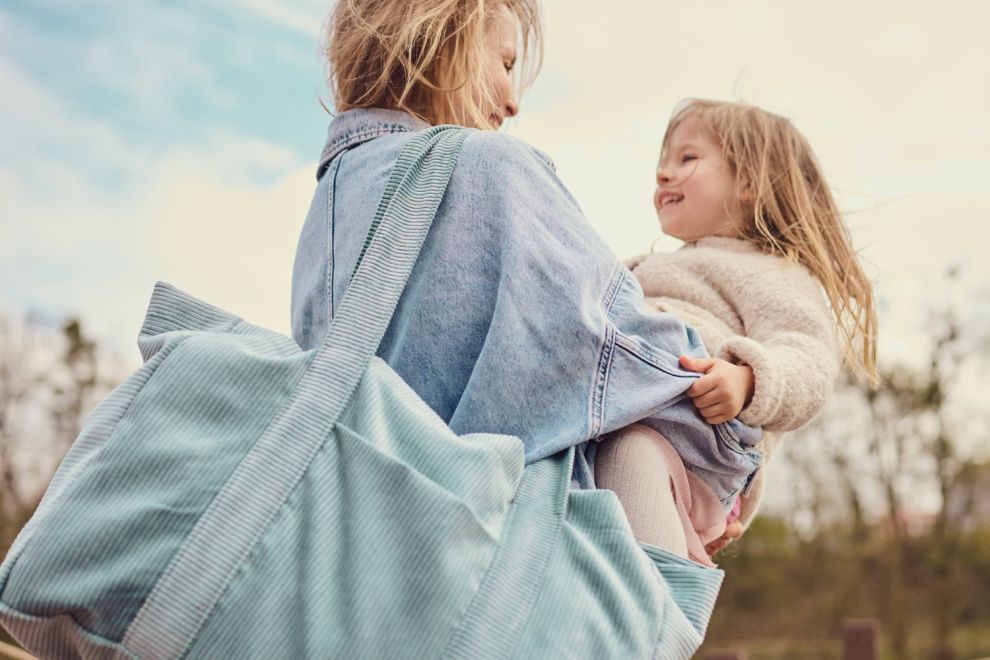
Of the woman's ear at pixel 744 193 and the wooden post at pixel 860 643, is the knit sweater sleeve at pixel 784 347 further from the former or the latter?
the wooden post at pixel 860 643

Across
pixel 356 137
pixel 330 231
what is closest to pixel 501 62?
pixel 356 137

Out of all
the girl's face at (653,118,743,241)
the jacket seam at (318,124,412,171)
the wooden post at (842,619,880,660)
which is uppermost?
the jacket seam at (318,124,412,171)

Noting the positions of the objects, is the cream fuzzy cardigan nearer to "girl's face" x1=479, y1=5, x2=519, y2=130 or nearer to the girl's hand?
the girl's hand

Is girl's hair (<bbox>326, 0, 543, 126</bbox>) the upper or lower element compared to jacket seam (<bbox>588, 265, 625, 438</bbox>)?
upper

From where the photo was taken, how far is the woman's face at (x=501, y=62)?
1639 millimetres

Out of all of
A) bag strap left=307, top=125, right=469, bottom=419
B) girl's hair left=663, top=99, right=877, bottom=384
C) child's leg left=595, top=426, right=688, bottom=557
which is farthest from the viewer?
girl's hair left=663, top=99, right=877, bottom=384

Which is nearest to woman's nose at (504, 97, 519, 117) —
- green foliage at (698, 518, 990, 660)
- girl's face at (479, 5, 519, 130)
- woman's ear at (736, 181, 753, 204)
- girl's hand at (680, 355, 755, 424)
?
girl's face at (479, 5, 519, 130)

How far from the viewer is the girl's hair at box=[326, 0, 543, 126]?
1557mm

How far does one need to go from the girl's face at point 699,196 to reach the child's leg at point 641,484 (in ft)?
2.79

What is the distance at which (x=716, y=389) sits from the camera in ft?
4.95

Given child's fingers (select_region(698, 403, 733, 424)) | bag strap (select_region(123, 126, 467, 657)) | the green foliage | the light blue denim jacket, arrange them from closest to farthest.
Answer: bag strap (select_region(123, 126, 467, 657)) < the light blue denim jacket < child's fingers (select_region(698, 403, 733, 424)) < the green foliage

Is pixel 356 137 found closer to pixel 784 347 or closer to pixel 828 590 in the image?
pixel 784 347

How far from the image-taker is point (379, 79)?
158 cm

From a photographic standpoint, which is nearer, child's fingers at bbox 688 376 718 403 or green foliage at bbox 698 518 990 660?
child's fingers at bbox 688 376 718 403
